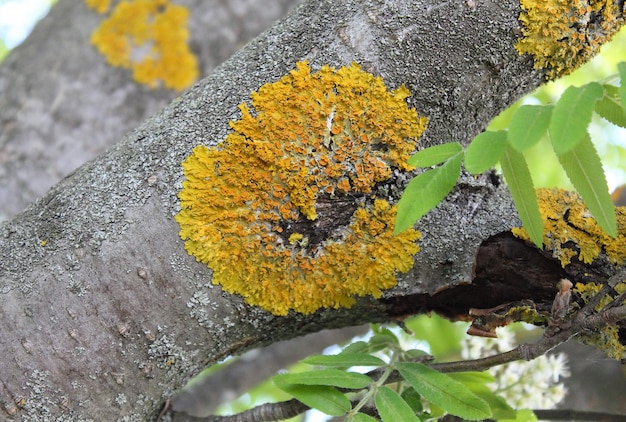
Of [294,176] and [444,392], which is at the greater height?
[294,176]

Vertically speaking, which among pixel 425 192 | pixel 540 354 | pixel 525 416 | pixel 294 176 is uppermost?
pixel 294 176

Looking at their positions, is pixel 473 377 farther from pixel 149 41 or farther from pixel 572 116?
pixel 149 41

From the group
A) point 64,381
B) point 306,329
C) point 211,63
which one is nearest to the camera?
point 64,381

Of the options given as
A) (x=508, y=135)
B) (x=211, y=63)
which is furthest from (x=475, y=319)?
(x=211, y=63)

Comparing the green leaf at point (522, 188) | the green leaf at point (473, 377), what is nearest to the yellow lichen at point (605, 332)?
the green leaf at point (522, 188)

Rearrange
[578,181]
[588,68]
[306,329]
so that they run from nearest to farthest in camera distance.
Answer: [578,181]
[306,329]
[588,68]

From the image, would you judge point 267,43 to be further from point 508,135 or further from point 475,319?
point 475,319

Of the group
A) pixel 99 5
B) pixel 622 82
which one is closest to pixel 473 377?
pixel 622 82
